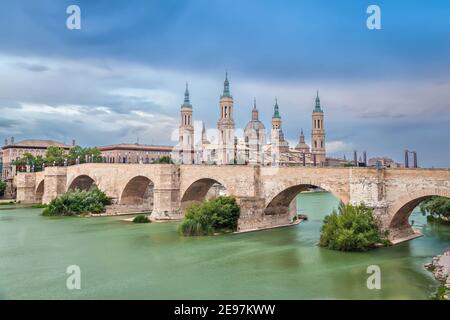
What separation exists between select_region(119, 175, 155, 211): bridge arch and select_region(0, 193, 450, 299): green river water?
452 inches

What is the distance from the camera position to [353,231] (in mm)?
19266

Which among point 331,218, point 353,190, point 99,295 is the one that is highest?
point 353,190

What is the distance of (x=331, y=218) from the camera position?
807 inches

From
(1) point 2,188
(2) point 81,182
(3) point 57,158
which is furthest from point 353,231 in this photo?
(3) point 57,158

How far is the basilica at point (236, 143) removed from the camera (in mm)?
72188

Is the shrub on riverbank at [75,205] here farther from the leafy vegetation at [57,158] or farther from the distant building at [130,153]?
the distant building at [130,153]

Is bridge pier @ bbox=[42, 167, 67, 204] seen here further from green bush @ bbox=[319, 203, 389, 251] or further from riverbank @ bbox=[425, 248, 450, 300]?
riverbank @ bbox=[425, 248, 450, 300]

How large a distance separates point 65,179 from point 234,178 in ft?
84.2

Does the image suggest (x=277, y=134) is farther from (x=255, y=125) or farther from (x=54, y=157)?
(x=54, y=157)

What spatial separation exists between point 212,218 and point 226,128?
161ft

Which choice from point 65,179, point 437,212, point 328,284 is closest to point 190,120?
point 65,179

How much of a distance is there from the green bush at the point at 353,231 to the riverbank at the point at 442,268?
2.82 m

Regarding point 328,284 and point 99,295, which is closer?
point 99,295

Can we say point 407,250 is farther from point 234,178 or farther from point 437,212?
point 234,178
